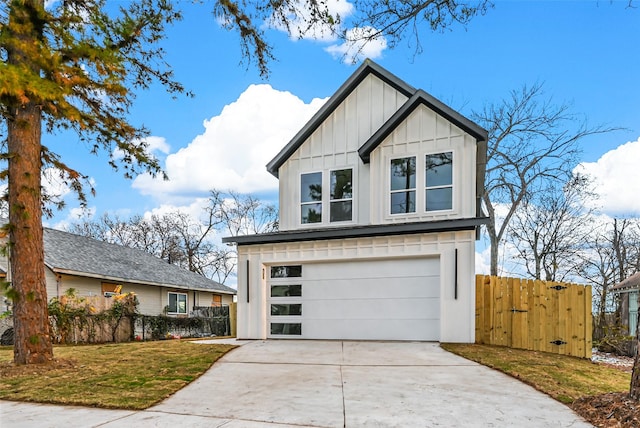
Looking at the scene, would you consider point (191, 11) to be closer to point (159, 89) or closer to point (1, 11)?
point (159, 89)

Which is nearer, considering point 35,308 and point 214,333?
point 35,308

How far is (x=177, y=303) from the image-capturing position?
23453mm

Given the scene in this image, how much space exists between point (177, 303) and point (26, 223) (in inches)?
639

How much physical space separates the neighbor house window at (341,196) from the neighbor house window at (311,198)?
388 millimetres

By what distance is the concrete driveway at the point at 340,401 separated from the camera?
455 centimetres

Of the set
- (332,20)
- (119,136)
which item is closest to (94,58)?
(119,136)

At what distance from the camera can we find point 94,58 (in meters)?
8.31

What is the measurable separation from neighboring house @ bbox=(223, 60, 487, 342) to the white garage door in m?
0.03

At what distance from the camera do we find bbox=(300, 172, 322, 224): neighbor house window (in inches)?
509

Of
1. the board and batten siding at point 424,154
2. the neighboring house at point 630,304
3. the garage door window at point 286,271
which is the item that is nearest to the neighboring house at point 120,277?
the garage door window at point 286,271

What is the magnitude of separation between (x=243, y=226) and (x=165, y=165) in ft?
80.2

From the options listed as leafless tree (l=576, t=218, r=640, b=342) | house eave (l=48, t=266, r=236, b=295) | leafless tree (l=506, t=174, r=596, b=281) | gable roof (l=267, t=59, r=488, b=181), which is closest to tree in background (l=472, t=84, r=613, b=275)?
leafless tree (l=506, t=174, r=596, b=281)

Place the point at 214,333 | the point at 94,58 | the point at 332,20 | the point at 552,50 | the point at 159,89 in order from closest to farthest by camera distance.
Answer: the point at 332,20
the point at 94,58
the point at 159,89
the point at 552,50
the point at 214,333

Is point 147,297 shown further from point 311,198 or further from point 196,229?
point 196,229
